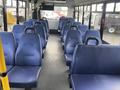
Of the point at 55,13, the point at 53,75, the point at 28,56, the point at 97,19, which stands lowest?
the point at 53,75

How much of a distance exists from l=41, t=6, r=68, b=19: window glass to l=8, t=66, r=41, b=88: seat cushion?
11.4 m

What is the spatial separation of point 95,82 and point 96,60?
0.42m

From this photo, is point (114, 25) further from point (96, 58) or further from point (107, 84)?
point (107, 84)

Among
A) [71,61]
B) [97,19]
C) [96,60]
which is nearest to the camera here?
[96,60]

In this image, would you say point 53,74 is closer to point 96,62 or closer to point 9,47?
point 9,47

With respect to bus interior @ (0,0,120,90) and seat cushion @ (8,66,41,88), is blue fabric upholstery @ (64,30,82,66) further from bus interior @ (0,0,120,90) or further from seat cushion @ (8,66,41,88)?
seat cushion @ (8,66,41,88)

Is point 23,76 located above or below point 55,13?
below

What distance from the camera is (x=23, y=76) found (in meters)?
2.72

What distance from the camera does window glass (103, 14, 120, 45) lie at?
13.9 feet

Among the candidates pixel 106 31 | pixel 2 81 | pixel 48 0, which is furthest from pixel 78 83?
pixel 48 0

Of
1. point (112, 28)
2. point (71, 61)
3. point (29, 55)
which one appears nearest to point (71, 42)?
point (71, 61)

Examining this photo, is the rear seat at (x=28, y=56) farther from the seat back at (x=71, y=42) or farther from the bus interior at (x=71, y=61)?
the seat back at (x=71, y=42)

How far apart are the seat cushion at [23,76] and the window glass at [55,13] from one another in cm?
1137

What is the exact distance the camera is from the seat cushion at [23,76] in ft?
8.32
